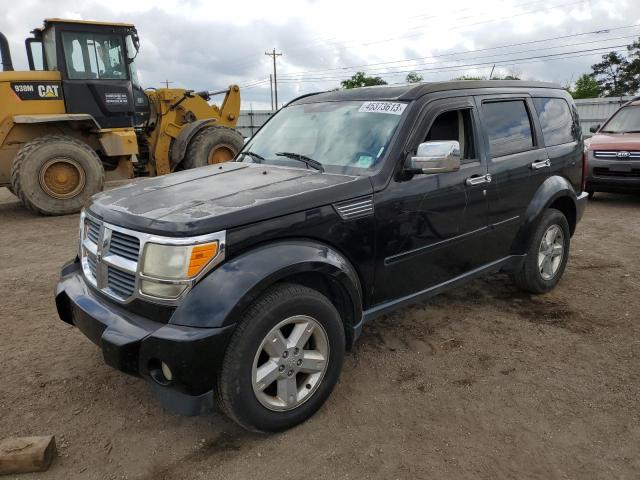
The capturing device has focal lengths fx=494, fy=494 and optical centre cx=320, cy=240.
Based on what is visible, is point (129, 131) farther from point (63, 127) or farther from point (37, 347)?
point (37, 347)

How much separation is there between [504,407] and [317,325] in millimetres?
1247

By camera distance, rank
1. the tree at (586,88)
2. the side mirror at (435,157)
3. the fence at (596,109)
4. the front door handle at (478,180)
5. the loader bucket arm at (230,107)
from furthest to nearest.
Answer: the tree at (586,88) → the fence at (596,109) → the loader bucket arm at (230,107) → the front door handle at (478,180) → the side mirror at (435,157)

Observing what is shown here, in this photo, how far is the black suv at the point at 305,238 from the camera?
243cm

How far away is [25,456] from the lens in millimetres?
2416

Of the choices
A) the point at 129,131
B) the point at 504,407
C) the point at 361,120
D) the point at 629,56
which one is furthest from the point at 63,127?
the point at 629,56

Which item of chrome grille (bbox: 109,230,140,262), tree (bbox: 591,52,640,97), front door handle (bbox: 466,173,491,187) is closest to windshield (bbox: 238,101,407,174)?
front door handle (bbox: 466,173,491,187)

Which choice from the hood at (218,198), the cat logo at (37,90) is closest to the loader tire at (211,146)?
the cat logo at (37,90)

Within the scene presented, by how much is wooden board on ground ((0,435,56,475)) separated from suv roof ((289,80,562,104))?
2959 millimetres

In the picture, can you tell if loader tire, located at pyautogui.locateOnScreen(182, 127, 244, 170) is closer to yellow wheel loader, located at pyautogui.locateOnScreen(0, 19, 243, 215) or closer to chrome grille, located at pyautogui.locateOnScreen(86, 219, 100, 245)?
yellow wheel loader, located at pyautogui.locateOnScreen(0, 19, 243, 215)

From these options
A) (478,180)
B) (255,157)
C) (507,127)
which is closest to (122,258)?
(255,157)

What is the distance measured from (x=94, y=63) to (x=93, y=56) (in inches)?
4.8

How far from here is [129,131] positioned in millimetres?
9359

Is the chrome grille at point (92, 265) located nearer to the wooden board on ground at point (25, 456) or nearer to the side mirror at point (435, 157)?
the wooden board on ground at point (25, 456)

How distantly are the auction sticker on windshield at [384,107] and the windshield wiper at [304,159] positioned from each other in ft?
1.78
